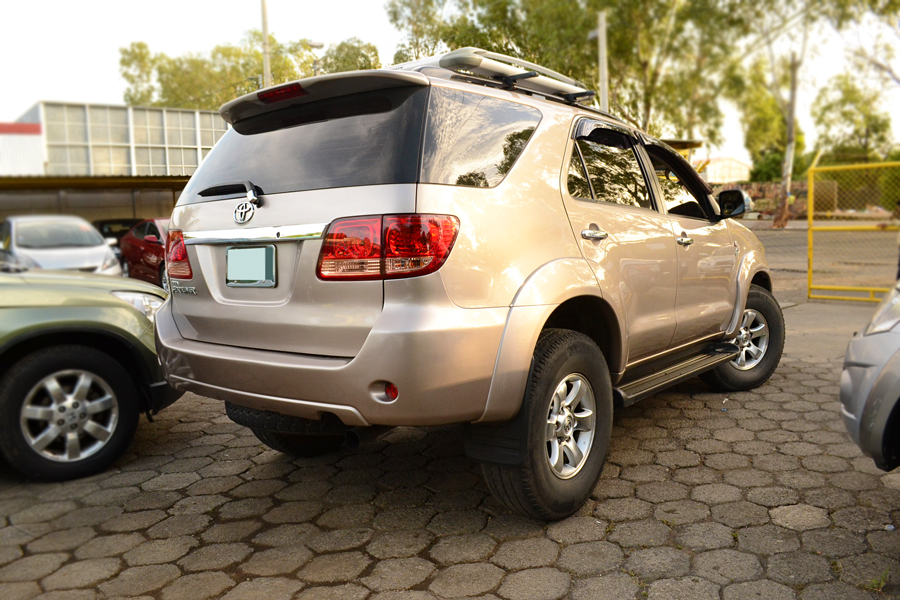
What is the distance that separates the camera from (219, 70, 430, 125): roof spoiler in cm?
252

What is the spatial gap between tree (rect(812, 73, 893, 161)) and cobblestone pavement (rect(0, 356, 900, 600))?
104ft

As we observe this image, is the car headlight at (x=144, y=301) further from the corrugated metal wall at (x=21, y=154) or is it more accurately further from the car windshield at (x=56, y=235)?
the corrugated metal wall at (x=21, y=154)

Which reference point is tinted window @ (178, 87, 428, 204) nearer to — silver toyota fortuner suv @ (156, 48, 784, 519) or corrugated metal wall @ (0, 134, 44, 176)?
silver toyota fortuner suv @ (156, 48, 784, 519)

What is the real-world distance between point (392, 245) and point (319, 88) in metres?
0.75

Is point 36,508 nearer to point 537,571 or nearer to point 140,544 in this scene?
point 140,544

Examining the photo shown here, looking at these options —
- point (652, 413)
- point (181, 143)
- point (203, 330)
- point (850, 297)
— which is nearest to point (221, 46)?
point (181, 143)

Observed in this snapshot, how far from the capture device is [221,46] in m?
1.39

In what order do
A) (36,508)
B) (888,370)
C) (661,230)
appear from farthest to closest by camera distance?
(661,230), (36,508), (888,370)

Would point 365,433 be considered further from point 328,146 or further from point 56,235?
point 56,235

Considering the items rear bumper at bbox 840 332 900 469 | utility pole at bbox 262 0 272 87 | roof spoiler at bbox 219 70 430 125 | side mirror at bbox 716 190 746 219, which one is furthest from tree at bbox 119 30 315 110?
side mirror at bbox 716 190 746 219

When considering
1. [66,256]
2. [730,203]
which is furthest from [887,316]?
[66,256]

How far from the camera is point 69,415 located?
11.4 ft

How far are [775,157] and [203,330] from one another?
212 feet

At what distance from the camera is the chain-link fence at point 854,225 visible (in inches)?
408
